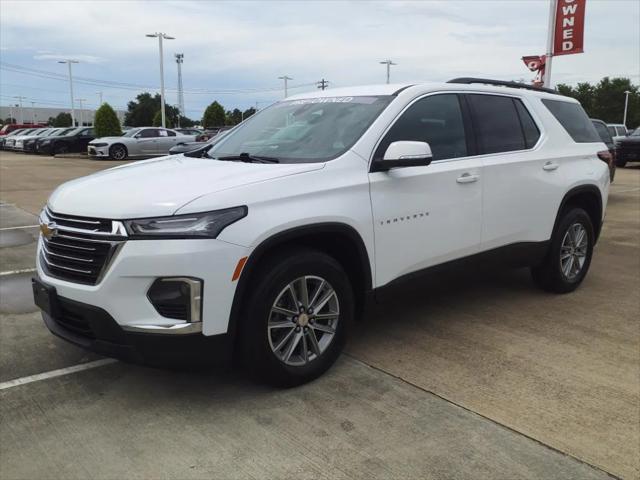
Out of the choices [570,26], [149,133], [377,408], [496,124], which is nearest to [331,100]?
[496,124]

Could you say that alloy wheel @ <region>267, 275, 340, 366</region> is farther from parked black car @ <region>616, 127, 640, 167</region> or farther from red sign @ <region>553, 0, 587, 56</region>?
parked black car @ <region>616, 127, 640, 167</region>

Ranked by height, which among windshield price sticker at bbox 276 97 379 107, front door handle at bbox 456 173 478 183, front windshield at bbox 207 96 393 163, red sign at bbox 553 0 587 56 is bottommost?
front door handle at bbox 456 173 478 183

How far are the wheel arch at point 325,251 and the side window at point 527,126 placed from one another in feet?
7.22

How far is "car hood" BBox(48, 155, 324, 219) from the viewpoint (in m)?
3.08

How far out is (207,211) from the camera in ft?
10.0

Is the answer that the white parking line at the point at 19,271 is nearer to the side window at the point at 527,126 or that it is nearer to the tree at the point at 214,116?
the side window at the point at 527,126

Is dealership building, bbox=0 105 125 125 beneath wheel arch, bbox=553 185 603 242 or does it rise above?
above

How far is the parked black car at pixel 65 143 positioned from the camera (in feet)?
101

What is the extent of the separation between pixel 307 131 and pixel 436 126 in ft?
3.19

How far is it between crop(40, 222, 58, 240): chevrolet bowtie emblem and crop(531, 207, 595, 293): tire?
13.4ft

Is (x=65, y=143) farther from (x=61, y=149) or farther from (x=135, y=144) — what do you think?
(x=135, y=144)

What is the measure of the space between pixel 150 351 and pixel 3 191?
1281 centimetres

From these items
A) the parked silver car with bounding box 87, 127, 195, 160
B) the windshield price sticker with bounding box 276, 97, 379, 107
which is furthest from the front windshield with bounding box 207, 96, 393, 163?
the parked silver car with bounding box 87, 127, 195, 160

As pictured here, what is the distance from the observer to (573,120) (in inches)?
225
